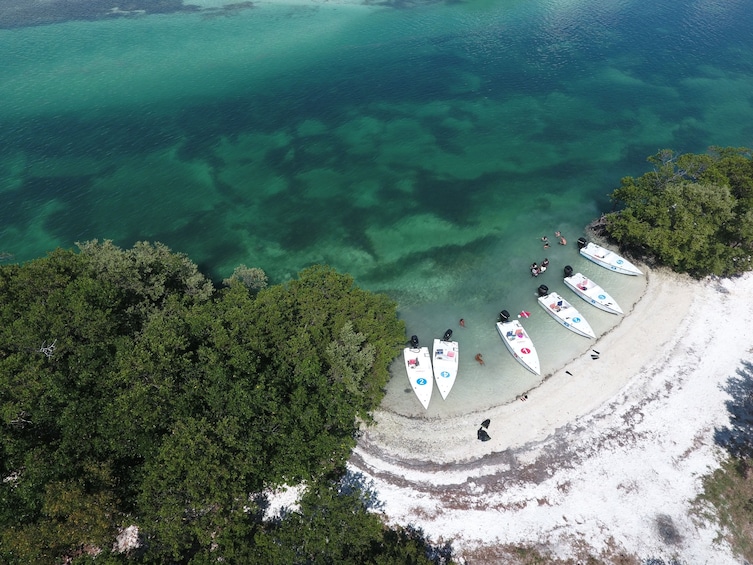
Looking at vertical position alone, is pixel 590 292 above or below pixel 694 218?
below

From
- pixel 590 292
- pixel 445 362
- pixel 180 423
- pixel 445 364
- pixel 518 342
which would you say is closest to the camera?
pixel 180 423

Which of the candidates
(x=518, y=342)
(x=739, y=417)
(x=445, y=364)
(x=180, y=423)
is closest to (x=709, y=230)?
(x=739, y=417)

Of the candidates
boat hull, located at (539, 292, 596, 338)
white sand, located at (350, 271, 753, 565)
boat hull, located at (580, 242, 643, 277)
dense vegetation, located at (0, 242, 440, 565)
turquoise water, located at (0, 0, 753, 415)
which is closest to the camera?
dense vegetation, located at (0, 242, 440, 565)

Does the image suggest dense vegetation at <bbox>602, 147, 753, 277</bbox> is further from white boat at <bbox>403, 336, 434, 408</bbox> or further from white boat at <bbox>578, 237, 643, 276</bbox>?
white boat at <bbox>403, 336, 434, 408</bbox>

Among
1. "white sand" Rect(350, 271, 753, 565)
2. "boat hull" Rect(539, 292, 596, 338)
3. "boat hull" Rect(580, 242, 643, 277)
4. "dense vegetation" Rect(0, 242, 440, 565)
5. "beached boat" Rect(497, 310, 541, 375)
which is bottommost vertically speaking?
"white sand" Rect(350, 271, 753, 565)

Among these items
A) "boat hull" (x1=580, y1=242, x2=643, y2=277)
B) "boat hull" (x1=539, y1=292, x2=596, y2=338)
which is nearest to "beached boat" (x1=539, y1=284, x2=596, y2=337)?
"boat hull" (x1=539, y1=292, x2=596, y2=338)

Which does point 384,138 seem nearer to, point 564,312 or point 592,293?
point 592,293

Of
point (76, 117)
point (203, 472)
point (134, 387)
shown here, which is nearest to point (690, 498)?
point (203, 472)
